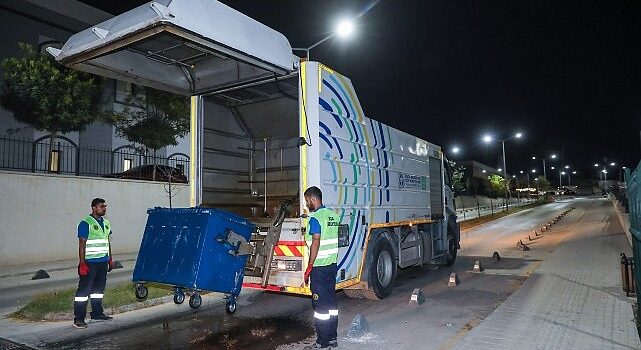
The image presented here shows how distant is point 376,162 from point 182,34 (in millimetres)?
3917

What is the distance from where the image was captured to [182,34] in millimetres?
4203

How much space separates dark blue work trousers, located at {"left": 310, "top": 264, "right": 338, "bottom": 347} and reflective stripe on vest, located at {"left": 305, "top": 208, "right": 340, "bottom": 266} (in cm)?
9

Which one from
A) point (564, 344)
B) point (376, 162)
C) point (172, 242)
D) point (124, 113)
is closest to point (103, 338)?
point (172, 242)

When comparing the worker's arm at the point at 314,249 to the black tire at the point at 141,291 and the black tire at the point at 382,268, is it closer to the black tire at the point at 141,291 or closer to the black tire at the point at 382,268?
the black tire at the point at 141,291

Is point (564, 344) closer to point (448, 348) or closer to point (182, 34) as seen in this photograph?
point (448, 348)

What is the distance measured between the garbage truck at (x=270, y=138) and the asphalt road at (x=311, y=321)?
21.6 inches

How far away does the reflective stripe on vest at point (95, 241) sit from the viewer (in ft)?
19.3

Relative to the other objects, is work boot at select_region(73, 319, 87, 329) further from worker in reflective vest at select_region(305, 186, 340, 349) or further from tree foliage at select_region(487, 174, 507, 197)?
tree foliage at select_region(487, 174, 507, 197)

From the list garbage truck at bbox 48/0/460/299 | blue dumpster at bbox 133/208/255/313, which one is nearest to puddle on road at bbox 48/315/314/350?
blue dumpster at bbox 133/208/255/313

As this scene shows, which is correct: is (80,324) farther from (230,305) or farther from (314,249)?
(314,249)

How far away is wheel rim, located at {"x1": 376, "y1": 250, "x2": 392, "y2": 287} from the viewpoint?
23.8ft

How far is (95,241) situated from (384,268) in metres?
4.40

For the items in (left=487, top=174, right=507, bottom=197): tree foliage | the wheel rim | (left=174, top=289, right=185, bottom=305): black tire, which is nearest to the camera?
(left=174, top=289, right=185, bottom=305): black tire

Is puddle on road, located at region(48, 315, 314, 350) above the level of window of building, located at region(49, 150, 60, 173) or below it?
below
